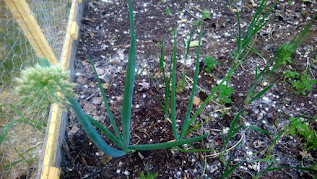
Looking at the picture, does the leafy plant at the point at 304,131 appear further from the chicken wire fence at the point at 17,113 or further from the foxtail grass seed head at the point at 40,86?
the chicken wire fence at the point at 17,113

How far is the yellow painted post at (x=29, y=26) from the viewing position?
1.34m

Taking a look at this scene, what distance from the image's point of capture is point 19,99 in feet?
5.07

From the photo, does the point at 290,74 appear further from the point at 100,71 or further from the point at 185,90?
the point at 100,71

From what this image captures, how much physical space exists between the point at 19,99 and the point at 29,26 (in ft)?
1.65

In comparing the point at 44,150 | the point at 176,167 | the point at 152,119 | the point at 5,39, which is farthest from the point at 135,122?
the point at 5,39

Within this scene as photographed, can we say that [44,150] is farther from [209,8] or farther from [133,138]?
[209,8]

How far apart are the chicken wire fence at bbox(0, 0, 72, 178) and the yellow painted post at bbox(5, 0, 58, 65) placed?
0.02 meters

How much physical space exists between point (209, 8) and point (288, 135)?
169cm

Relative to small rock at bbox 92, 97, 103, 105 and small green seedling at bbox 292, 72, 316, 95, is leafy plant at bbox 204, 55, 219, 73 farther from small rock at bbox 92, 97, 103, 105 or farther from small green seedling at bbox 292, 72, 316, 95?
small rock at bbox 92, 97, 103, 105

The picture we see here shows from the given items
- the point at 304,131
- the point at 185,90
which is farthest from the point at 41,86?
the point at 304,131

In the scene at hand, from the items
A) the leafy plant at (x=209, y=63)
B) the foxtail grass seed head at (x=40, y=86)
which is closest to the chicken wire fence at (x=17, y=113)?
the foxtail grass seed head at (x=40, y=86)

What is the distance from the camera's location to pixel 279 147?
1646 millimetres

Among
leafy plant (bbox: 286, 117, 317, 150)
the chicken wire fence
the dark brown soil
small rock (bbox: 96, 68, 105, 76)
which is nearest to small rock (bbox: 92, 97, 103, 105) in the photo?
the dark brown soil

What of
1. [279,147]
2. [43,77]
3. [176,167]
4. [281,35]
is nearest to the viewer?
[43,77]
